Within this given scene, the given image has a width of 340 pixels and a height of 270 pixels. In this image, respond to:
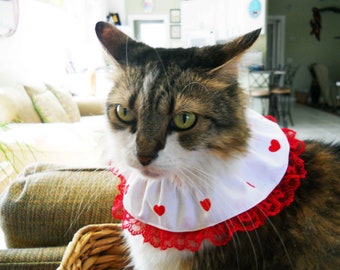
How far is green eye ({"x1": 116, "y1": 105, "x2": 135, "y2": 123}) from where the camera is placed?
739mm

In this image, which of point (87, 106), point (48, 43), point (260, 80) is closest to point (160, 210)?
point (87, 106)

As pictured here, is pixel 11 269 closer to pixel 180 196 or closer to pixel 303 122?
pixel 180 196

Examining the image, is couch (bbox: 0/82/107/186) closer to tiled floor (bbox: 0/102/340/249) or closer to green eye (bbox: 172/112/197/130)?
green eye (bbox: 172/112/197/130)

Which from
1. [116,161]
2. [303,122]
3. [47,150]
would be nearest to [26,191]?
[116,161]

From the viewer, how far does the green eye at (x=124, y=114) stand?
74 centimetres

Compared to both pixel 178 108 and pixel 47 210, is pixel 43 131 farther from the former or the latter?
pixel 178 108

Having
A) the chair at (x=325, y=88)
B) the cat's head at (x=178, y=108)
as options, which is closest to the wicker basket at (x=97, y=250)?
the cat's head at (x=178, y=108)

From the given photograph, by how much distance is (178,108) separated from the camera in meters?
0.68

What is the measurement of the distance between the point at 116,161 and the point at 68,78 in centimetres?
427

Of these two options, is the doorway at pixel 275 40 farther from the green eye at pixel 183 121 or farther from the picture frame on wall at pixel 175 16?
the green eye at pixel 183 121

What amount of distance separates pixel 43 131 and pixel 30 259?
0.99m

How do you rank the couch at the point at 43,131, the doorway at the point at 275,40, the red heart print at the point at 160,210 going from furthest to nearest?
the doorway at the point at 275,40
the couch at the point at 43,131
the red heart print at the point at 160,210

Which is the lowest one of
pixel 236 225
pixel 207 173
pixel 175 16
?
pixel 236 225

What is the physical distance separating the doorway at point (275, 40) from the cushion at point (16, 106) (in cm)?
770
